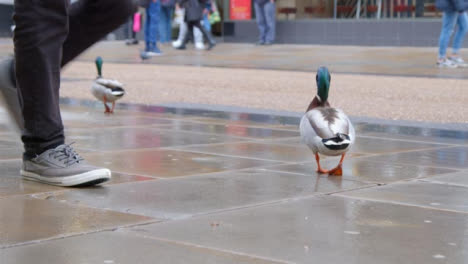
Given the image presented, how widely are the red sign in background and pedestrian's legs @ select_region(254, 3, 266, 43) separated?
1.65 meters

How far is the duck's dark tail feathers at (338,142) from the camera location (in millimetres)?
4281

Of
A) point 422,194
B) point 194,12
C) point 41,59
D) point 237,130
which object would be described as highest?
point 41,59

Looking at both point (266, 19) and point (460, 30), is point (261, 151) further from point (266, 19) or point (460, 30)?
point (266, 19)

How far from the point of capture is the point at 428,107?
28.7 feet

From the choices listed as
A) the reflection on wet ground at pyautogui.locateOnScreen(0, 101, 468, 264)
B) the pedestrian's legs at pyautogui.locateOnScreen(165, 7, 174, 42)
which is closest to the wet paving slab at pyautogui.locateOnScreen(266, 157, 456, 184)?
the reflection on wet ground at pyautogui.locateOnScreen(0, 101, 468, 264)

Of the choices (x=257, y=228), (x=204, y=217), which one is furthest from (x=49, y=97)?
(x=257, y=228)

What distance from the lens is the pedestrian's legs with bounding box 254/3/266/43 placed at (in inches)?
940

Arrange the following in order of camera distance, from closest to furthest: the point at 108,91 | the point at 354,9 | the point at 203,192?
the point at 203,192 → the point at 108,91 → the point at 354,9

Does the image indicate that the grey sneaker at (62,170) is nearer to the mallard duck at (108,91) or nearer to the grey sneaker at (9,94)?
the grey sneaker at (9,94)

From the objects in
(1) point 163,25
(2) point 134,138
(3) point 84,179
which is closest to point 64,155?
(3) point 84,179

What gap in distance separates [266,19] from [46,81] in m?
20.0

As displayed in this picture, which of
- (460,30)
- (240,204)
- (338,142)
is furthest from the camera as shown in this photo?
(460,30)

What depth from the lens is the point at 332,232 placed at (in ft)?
10.6

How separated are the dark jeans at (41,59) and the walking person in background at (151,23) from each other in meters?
14.0
